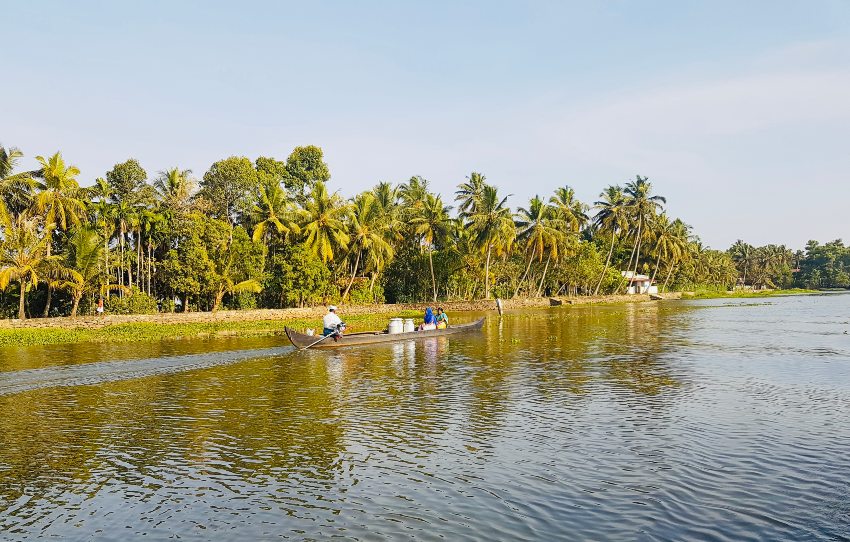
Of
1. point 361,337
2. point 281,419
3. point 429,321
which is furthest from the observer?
point 429,321

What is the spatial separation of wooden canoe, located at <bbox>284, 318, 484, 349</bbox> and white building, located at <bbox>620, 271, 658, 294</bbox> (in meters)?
71.5

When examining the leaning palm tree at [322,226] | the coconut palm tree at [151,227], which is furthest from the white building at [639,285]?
the coconut palm tree at [151,227]

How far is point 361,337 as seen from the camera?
95.1 feet

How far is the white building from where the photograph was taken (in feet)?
330

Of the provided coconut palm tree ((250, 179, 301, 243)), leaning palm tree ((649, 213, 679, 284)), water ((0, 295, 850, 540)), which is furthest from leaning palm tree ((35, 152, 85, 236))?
leaning palm tree ((649, 213, 679, 284))

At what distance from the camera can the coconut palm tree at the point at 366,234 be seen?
58.1m

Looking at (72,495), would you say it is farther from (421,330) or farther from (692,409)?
(421,330)

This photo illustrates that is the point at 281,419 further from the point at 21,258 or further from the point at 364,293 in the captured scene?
the point at 364,293

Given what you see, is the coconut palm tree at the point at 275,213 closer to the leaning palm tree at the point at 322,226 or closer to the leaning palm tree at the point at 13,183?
the leaning palm tree at the point at 322,226

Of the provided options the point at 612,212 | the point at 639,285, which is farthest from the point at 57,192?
the point at 639,285

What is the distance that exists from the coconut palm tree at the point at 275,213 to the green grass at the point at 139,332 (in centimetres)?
1410

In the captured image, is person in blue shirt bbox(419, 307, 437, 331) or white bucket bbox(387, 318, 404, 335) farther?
person in blue shirt bbox(419, 307, 437, 331)

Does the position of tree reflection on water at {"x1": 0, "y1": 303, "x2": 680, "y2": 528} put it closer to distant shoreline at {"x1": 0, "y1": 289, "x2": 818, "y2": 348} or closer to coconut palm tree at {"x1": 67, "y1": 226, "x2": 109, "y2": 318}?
distant shoreline at {"x1": 0, "y1": 289, "x2": 818, "y2": 348}

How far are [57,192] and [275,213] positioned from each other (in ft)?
57.3
